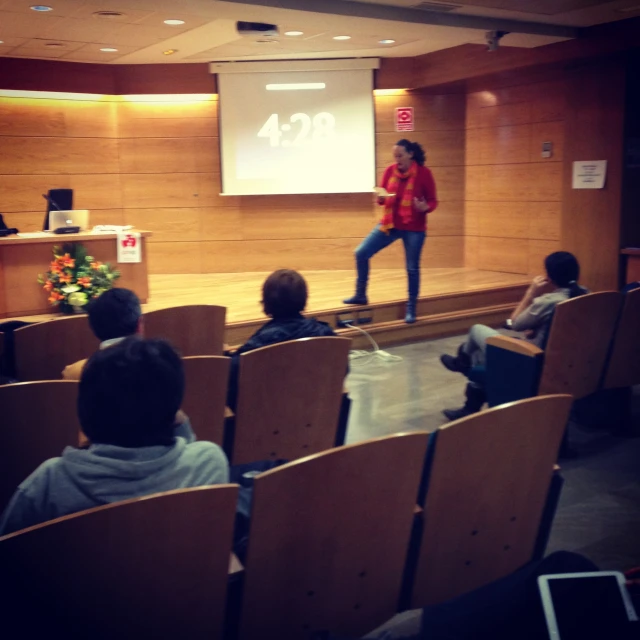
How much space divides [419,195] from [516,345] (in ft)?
9.17

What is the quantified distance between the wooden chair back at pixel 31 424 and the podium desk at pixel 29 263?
4197 millimetres

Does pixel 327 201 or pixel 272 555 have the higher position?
pixel 327 201

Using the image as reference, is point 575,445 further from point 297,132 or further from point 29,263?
point 297,132

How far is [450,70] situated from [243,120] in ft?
7.97

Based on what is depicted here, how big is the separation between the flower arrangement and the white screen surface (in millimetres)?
2732

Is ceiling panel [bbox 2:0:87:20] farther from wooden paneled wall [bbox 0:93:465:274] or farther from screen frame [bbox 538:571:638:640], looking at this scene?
screen frame [bbox 538:571:638:640]

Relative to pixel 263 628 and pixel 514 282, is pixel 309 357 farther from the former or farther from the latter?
pixel 514 282

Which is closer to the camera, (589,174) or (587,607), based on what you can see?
(587,607)

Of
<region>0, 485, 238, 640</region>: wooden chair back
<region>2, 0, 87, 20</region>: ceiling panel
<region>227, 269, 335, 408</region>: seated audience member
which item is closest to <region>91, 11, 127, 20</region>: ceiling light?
<region>2, 0, 87, 20</region>: ceiling panel

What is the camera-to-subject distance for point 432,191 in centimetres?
622

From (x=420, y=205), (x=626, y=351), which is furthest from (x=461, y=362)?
(x=420, y=205)

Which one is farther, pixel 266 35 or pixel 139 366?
pixel 266 35

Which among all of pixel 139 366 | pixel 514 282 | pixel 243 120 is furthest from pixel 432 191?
pixel 139 366

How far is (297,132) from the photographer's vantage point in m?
8.58
